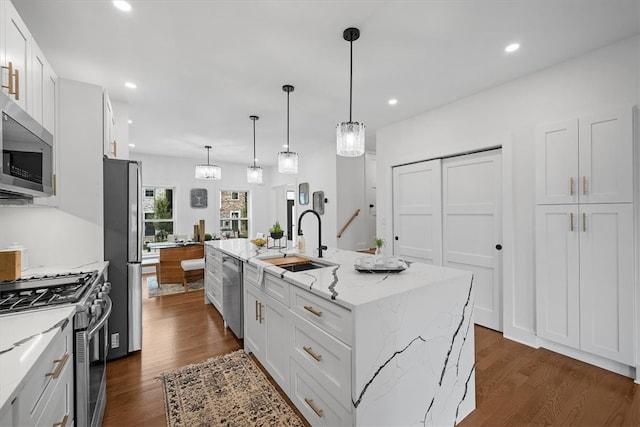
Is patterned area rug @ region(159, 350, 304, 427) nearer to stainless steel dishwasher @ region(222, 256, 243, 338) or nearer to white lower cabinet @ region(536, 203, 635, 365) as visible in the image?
stainless steel dishwasher @ region(222, 256, 243, 338)

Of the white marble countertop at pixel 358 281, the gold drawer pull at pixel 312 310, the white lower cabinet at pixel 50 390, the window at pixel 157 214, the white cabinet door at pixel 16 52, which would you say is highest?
the white cabinet door at pixel 16 52

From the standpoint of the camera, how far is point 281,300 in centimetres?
190

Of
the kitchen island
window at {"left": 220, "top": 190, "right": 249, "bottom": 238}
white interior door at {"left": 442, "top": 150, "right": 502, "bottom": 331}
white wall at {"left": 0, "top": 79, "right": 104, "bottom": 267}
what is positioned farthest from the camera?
window at {"left": 220, "top": 190, "right": 249, "bottom": 238}

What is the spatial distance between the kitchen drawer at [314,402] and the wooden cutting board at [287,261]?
0.84 meters

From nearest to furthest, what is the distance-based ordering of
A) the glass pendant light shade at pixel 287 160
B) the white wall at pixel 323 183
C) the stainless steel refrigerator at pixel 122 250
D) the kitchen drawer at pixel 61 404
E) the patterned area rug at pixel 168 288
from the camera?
the kitchen drawer at pixel 61 404 → the stainless steel refrigerator at pixel 122 250 → the glass pendant light shade at pixel 287 160 → the patterned area rug at pixel 168 288 → the white wall at pixel 323 183

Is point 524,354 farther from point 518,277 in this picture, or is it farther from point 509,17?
point 509,17

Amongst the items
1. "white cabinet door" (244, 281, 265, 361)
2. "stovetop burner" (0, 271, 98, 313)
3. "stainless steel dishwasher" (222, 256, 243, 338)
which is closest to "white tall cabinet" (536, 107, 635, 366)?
"white cabinet door" (244, 281, 265, 361)

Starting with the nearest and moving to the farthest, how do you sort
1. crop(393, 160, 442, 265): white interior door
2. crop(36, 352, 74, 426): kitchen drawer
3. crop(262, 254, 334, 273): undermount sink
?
1. crop(36, 352, 74, 426): kitchen drawer
2. crop(262, 254, 334, 273): undermount sink
3. crop(393, 160, 442, 265): white interior door

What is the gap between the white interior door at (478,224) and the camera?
10.3 feet

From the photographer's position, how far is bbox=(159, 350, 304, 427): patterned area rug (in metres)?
1.75

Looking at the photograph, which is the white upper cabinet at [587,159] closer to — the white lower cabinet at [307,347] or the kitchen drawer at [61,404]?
the white lower cabinet at [307,347]

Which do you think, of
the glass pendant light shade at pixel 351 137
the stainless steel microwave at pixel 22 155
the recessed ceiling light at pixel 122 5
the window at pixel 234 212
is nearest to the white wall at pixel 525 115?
the glass pendant light shade at pixel 351 137

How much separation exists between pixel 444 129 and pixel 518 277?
6.38 feet

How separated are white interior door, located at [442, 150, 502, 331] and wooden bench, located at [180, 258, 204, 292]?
3877 millimetres
